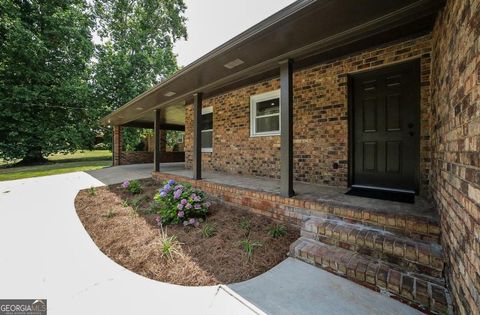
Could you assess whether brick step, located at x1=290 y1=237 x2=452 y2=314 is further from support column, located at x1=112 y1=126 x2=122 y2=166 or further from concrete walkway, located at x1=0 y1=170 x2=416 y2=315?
support column, located at x1=112 y1=126 x2=122 y2=166

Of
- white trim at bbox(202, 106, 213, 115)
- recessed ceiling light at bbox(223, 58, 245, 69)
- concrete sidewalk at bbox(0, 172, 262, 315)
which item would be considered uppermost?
recessed ceiling light at bbox(223, 58, 245, 69)

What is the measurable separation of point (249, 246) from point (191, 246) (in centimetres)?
77

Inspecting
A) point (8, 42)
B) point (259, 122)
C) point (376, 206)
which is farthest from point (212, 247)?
point (8, 42)

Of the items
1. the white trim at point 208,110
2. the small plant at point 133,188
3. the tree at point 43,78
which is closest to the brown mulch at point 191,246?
the small plant at point 133,188

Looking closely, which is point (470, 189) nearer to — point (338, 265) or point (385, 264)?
point (385, 264)

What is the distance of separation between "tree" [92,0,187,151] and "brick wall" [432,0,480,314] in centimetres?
1557

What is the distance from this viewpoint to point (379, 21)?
2.35 m

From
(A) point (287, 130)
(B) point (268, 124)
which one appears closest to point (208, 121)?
Result: (B) point (268, 124)

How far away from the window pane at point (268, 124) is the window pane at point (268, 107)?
0.46 ft

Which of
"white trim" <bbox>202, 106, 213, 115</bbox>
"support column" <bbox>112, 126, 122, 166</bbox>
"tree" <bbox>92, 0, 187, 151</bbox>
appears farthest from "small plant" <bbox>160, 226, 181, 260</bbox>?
"tree" <bbox>92, 0, 187, 151</bbox>

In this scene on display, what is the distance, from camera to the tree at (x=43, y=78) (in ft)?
36.8

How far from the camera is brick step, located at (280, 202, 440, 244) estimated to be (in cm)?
199

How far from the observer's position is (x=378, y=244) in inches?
81.1

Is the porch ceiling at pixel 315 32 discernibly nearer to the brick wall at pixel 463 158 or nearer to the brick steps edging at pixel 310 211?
Result: the brick wall at pixel 463 158
